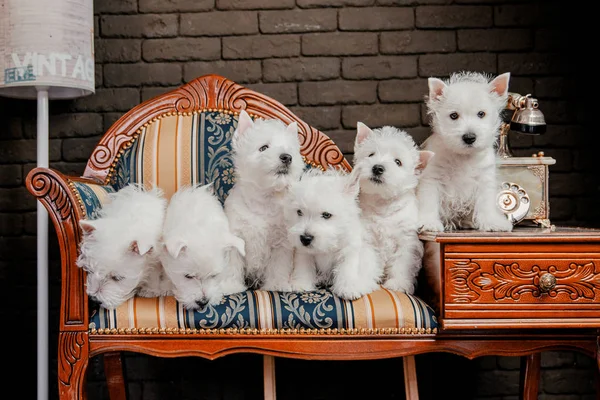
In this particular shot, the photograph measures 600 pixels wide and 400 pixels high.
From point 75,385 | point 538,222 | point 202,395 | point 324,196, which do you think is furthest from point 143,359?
point 538,222

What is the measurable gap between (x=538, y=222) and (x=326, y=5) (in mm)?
1493

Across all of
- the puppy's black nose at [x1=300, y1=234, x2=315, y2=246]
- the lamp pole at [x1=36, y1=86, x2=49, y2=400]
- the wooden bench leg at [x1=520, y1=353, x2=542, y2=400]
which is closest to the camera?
the puppy's black nose at [x1=300, y1=234, x2=315, y2=246]

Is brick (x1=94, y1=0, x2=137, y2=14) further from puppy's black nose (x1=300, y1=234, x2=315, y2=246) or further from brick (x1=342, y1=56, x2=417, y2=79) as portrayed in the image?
puppy's black nose (x1=300, y1=234, x2=315, y2=246)

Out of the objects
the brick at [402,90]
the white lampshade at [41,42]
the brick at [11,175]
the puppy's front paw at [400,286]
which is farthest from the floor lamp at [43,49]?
the puppy's front paw at [400,286]

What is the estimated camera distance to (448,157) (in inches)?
89.1

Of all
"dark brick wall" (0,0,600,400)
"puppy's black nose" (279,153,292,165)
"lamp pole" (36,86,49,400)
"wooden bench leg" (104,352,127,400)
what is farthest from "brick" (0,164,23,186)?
"puppy's black nose" (279,153,292,165)

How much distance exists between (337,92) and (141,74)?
1.02 m

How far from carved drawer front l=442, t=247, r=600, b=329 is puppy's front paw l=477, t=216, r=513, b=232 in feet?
0.71

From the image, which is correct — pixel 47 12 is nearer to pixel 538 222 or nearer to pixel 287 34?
pixel 287 34

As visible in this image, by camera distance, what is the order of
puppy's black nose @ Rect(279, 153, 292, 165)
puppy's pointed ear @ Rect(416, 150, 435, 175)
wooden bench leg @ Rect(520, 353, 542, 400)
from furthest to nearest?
wooden bench leg @ Rect(520, 353, 542, 400) < puppy's pointed ear @ Rect(416, 150, 435, 175) < puppy's black nose @ Rect(279, 153, 292, 165)

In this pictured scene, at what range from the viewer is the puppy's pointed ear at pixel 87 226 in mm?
1923

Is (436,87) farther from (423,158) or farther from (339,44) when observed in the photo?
(339,44)

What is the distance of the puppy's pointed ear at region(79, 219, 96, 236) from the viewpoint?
192cm

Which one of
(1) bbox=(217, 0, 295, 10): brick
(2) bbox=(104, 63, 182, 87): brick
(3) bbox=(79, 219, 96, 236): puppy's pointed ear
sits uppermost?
(1) bbox=(217, 0, 295, 10): brick
